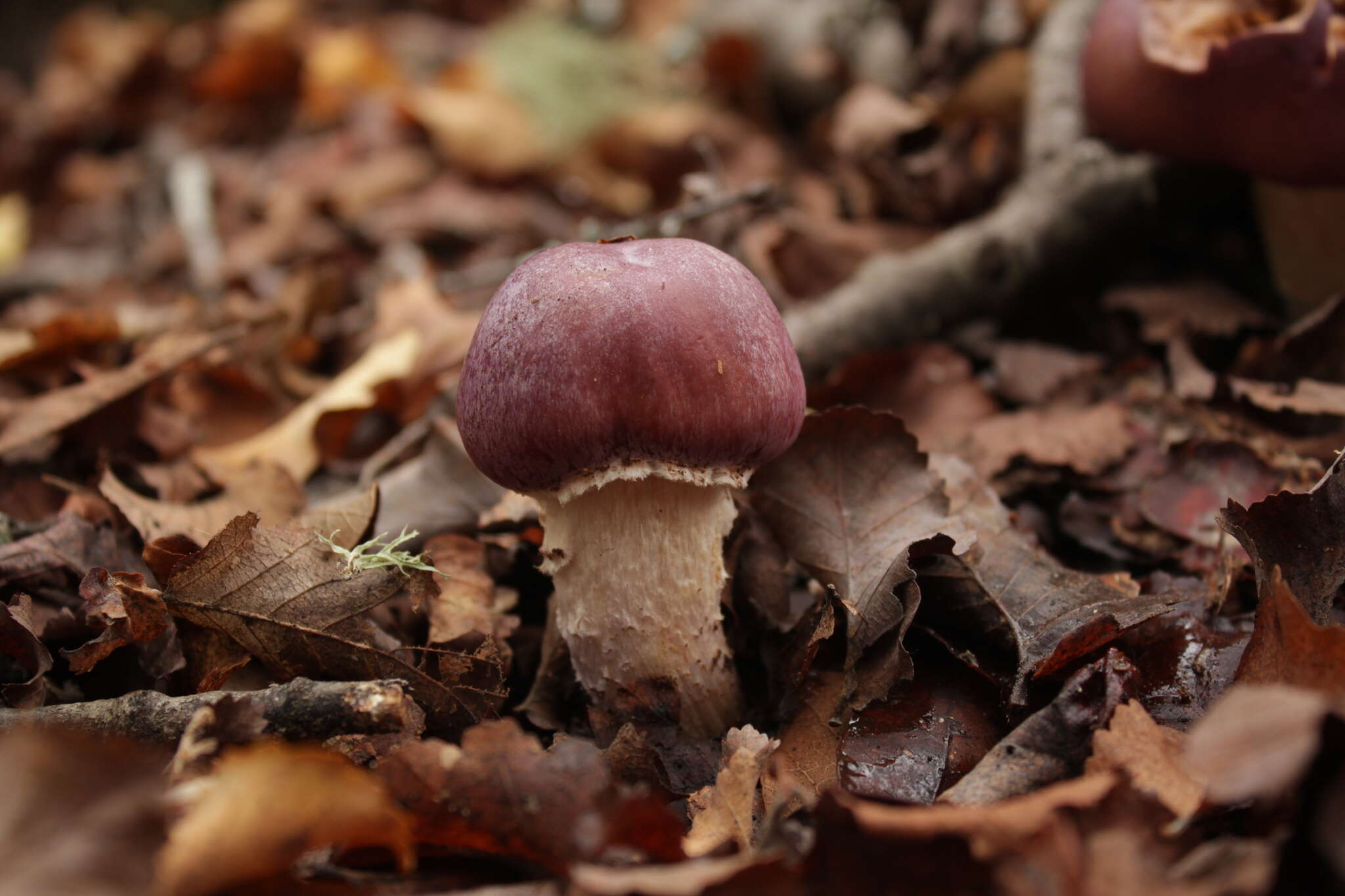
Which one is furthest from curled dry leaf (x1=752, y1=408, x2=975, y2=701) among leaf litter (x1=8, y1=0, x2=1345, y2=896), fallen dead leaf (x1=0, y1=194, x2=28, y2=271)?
fallen dead leaf (x1=0, y1=194, x2=28, y2=271)

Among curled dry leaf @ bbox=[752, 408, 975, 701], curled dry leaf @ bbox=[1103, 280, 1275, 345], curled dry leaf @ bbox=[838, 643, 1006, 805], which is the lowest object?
A: curled dry leaf @ bbox=[1103, 280, 1275, 345]

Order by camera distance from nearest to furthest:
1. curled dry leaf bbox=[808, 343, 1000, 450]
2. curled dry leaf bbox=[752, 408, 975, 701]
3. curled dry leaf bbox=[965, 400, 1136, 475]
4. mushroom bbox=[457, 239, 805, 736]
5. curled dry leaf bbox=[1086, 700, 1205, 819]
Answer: curled dry leaf bbox=[1086, 700, 1205, 819] → mushroom bbox=[457, 239, 805, 736] → curled dry leaf bbox=[752, 408, 975, 701] → curled dry leaf bbox=[965, 400, 1136, 475] → curled dry leaf bbox=[808, 343, 1000, 450]

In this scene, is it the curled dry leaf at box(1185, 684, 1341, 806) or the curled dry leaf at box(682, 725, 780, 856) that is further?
the curled dry leaf at box(682, 725, 780, 856)

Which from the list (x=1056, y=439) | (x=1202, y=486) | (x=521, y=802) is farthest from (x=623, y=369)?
(x=1202, y=486)

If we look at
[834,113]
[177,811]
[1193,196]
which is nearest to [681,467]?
[177,811]

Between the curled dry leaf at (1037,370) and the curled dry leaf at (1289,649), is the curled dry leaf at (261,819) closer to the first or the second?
the curled dry leaf at (1289,649)

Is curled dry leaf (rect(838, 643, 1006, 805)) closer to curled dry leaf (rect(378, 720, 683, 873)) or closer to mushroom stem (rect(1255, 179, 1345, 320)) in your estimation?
curled dry leaf (rect(378, 720, 683, 873))
